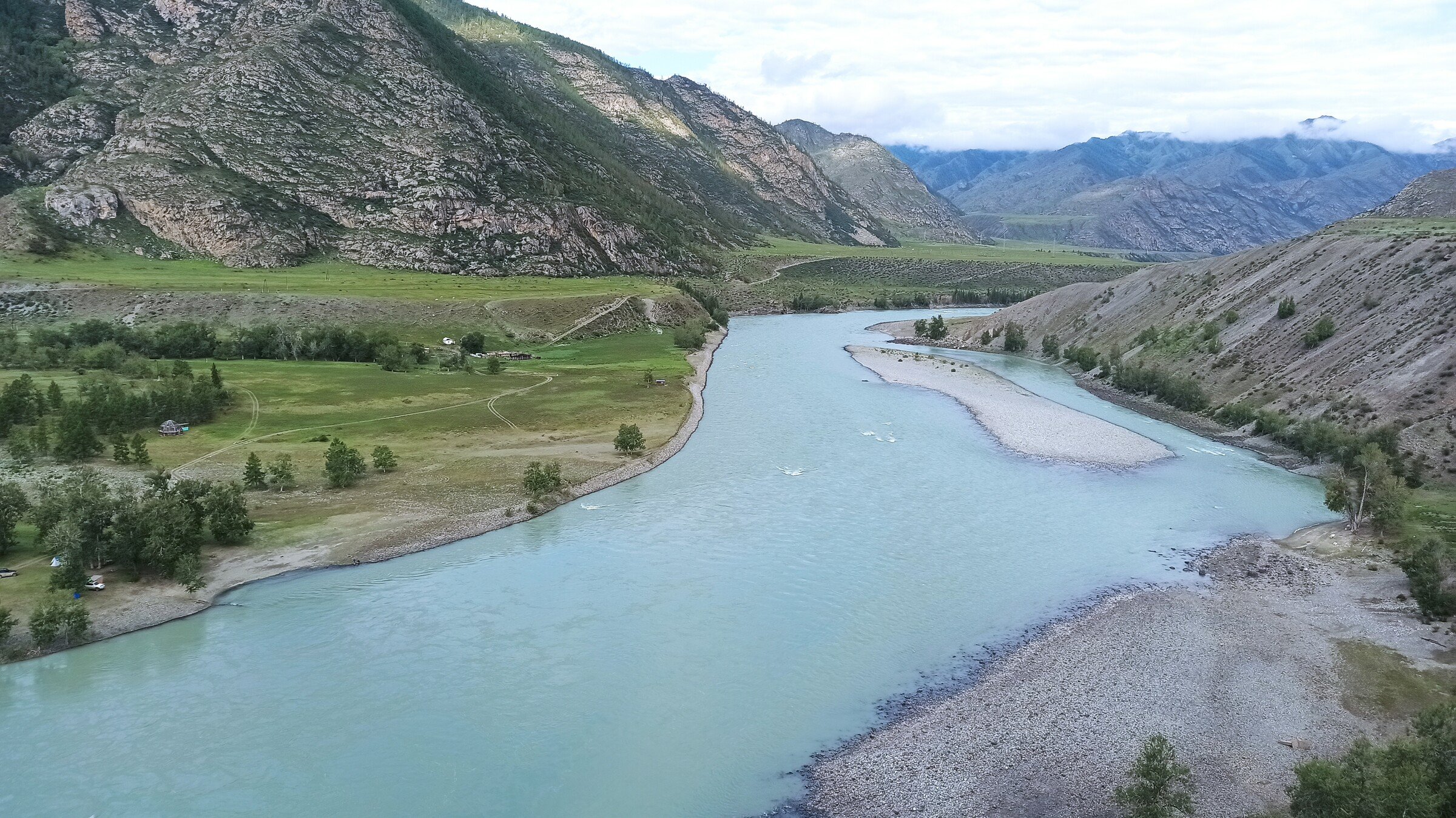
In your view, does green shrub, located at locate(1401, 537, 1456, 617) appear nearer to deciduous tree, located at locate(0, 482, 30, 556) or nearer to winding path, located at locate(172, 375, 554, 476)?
winding path, located at locate(172, 375, 554, 476)

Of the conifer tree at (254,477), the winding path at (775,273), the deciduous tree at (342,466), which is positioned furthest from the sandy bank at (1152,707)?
the winding path at (775,273)

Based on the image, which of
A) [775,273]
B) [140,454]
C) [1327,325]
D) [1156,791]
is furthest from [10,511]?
[775,273]

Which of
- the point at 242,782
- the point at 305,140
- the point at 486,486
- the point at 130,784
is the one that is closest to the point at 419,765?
the point at 242,782

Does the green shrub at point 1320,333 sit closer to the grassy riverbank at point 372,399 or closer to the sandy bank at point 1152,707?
the sandy bank at point 1152,707

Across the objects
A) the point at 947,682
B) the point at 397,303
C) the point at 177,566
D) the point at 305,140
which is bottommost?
the point at 947,682

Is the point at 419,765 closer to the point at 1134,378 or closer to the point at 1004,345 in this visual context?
the point at 1134,378

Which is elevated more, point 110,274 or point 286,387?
point 110,274

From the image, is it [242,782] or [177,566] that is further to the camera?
[177,566]
